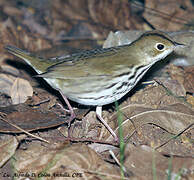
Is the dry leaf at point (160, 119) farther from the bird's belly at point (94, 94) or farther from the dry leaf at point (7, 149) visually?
the dry leaf at point (7, 149)

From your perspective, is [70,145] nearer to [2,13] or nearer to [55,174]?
[55,174]

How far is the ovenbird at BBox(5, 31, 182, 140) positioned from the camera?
3434 millimetres

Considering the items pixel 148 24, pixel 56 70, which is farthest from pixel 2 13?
pixel 56 70

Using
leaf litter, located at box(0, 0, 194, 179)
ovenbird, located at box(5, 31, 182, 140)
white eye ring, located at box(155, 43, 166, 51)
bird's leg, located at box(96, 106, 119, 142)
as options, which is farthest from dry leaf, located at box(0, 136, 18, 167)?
white eye ring, located at box(155, 43, 166, 51)

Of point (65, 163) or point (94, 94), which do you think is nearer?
point (65, 163)

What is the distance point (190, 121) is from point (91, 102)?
1197mm

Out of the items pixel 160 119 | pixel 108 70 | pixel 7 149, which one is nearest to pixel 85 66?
pixel 108 70

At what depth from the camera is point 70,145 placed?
3342 mm

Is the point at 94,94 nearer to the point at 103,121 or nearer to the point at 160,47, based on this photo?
the point at 103,121

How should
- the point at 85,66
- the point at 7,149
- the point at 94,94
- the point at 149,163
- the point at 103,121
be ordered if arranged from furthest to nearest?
the point at 103,121 → the point at 85,66 → the point at 94,94 → the point at 7,149 → the point at 149,163

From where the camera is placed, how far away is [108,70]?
11.4 feet

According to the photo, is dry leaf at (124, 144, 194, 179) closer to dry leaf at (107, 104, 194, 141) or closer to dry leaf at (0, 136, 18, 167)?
dry leaf at (107, 104, 194, 141)

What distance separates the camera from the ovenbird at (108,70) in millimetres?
3434

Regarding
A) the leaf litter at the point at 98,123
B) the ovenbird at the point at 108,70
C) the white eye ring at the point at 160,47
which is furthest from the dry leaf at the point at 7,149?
the white eye ring at the point at 160,47
